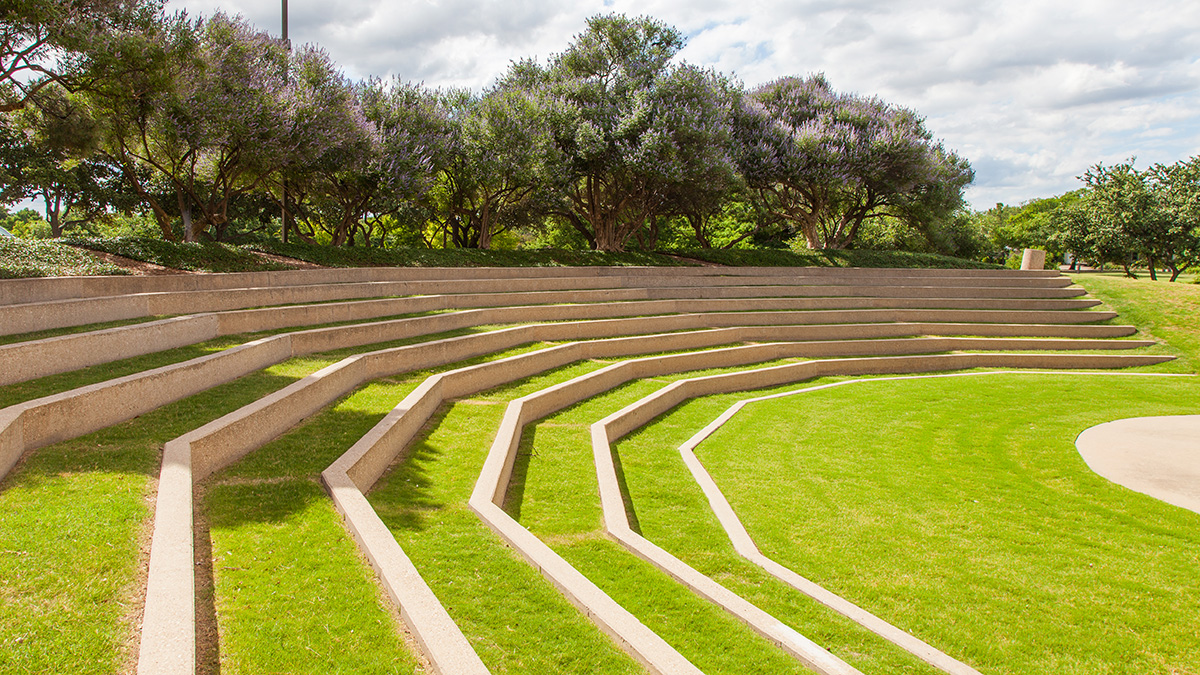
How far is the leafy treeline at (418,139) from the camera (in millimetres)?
15078

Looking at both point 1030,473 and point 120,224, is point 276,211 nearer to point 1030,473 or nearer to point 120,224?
point 120,224

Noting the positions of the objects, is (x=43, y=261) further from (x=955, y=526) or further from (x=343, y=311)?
(x=955, y=526)

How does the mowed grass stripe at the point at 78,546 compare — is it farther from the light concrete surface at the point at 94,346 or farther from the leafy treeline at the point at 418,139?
the leafy treeline at the point at 418,139

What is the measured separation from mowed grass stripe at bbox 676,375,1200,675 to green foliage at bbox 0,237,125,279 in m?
10.6

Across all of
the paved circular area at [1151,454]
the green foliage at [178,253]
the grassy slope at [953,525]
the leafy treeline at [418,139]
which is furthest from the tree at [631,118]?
the paved circular area at [1151,454]

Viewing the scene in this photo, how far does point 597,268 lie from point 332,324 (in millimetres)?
10884

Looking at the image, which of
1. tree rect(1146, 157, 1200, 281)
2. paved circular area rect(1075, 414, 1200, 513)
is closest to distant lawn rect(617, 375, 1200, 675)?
paved circular area rect(1075, 414, 1200, 513)

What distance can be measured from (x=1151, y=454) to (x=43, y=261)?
60.0ft

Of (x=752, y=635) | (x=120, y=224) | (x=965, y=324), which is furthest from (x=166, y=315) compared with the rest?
(x=120, y=224)

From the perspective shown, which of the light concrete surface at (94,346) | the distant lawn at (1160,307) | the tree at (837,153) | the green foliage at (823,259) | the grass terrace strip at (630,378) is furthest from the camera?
the tree at (837,153)

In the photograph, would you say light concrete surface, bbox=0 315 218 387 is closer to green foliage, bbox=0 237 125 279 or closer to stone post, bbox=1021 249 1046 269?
green foliage, bbox=0 237 125 279

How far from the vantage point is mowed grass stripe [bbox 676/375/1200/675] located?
4.68 meters

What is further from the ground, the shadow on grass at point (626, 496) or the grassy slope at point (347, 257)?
the grassy slope at point (347, 257)

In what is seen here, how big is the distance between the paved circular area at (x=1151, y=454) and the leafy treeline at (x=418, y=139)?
52.6 feet
